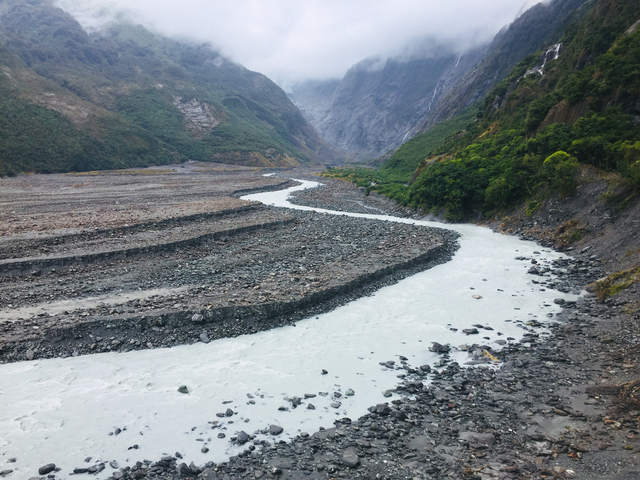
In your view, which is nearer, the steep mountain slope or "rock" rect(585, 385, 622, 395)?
"rock" rect(585, 385, 622, 395)

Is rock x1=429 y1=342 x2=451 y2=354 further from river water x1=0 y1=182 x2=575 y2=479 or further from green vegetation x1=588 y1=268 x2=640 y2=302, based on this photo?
green vegetation x1=588 y1=268 x2=640 y2=302

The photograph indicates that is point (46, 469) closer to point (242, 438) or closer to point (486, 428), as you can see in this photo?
point (242, 438)

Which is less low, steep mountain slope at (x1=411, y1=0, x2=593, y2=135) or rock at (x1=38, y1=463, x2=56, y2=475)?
steep mountain slope at (x1=411, y1=0, x2=593, y2=135)

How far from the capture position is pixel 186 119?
503ft

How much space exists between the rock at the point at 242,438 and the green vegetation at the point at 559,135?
23.5 metres

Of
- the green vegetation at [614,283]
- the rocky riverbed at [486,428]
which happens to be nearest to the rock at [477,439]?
the rocky riverbed at [486,428]

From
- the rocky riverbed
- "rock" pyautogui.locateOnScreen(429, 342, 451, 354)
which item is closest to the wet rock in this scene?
the rocky riverbed

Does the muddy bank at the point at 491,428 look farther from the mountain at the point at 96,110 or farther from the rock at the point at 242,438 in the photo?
the mountain at the point at 96,110

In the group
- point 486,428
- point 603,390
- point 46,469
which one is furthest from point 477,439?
point 46,469

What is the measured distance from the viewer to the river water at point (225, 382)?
30.1ft

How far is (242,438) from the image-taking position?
9117mm

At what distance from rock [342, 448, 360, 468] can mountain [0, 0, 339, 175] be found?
→ 87.3m

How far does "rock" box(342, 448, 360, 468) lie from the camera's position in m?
8.10

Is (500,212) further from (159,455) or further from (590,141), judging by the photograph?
(159,455)
